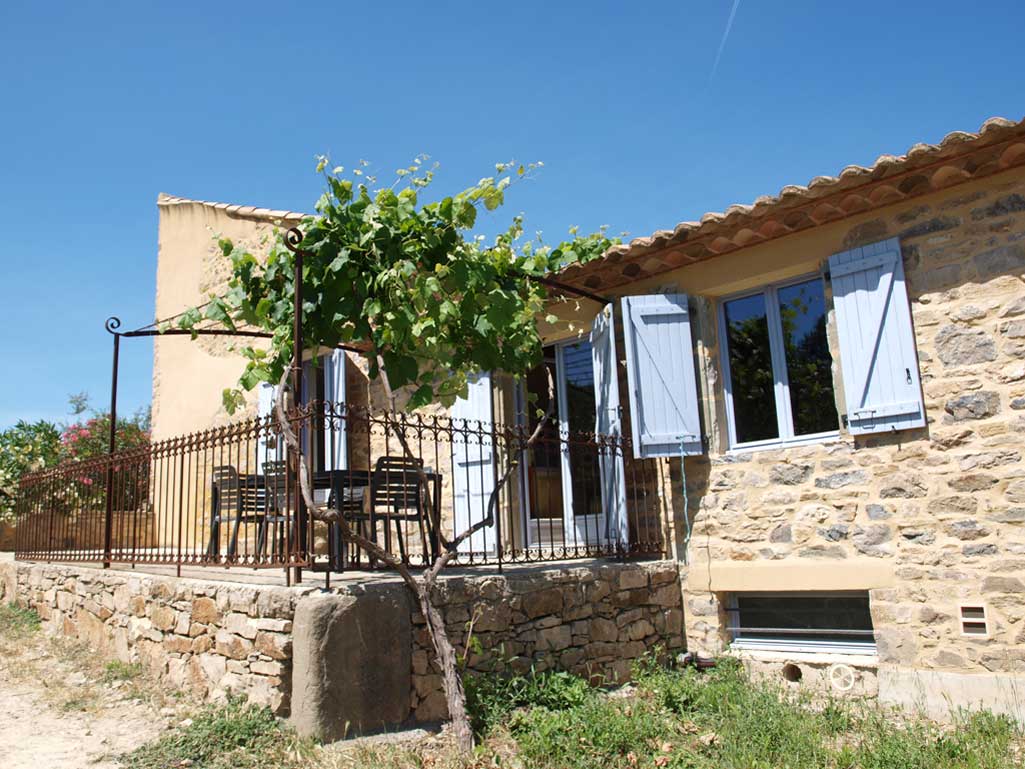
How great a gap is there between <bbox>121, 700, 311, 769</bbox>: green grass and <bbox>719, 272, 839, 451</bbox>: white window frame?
12.0 feet

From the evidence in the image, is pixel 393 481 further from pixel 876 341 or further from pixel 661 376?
pixel 876 341

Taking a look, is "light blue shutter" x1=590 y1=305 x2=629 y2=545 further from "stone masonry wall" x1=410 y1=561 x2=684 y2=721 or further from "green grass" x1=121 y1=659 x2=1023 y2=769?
"green grass" x1=121 y1=659 x2=1023 y2=769

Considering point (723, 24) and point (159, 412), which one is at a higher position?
point (723, 24)

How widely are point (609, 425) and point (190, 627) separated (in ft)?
10.8

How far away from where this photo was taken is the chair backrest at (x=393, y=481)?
4.98 m

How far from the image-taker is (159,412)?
1139 cm

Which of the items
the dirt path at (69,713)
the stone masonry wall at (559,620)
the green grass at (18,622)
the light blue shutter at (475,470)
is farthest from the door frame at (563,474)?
the green grass at (18,622)

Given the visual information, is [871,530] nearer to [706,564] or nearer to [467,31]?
[706,564]

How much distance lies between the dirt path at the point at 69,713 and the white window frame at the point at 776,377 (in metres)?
4.15

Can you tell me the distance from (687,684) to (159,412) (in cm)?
900

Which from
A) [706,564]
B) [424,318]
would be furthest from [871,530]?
[424,318]

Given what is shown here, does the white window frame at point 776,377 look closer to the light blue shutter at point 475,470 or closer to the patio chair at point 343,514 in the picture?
the light blue shutter at point 475,470

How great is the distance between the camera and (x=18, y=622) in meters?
7.23

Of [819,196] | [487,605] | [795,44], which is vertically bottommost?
[487,605]
